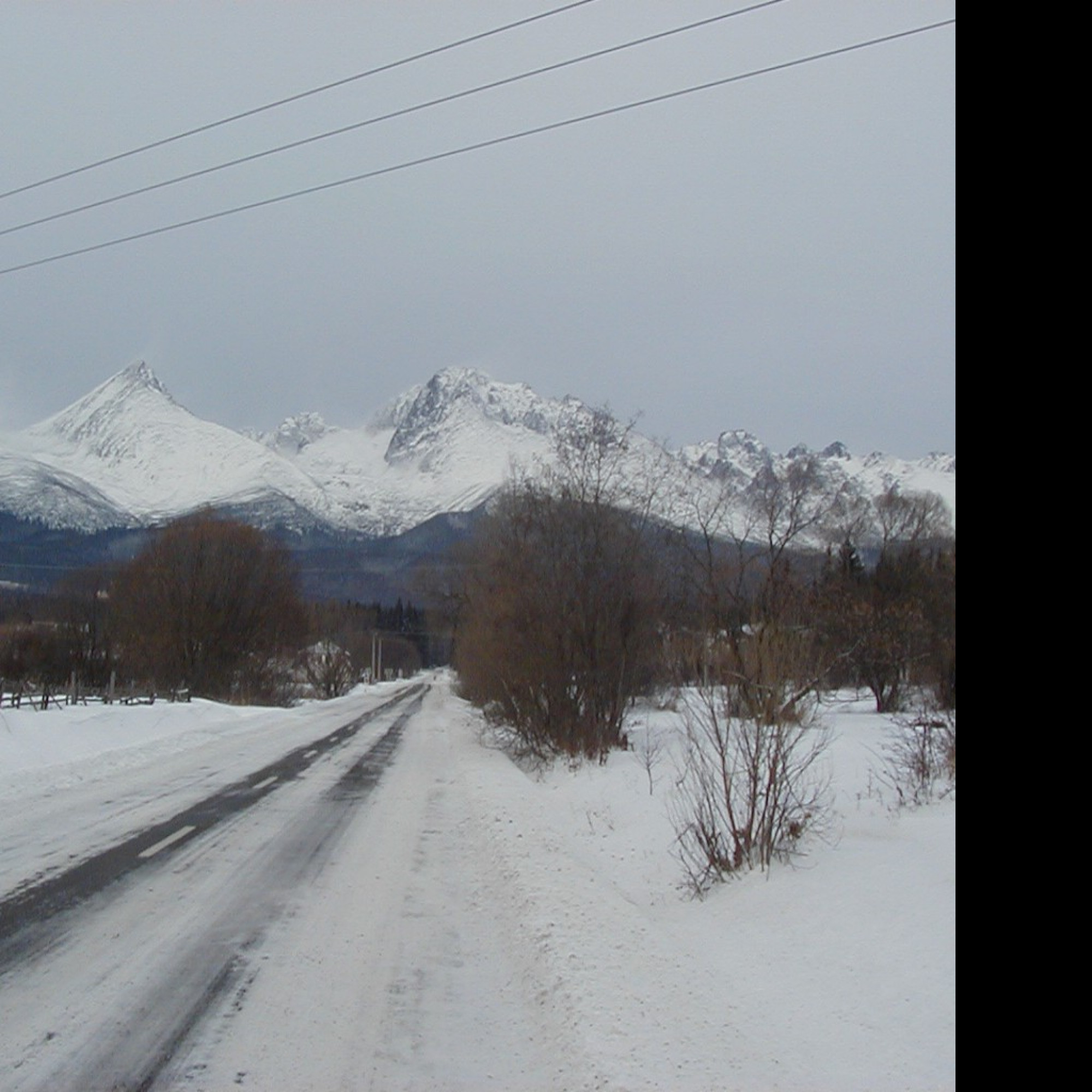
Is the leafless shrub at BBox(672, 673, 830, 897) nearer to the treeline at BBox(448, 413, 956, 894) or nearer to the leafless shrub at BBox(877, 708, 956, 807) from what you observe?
the treeline at BBox(448, 413, 956, 894)

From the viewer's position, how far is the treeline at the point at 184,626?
55094 mm

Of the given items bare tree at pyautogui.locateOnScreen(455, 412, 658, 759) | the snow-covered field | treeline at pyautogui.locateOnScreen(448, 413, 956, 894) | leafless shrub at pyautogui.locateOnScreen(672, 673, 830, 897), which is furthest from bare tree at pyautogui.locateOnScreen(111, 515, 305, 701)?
leafless shrub at pyautogui.locateOnScreen(672, 673, 830, 897)

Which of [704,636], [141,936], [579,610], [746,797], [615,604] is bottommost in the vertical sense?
[141,936]

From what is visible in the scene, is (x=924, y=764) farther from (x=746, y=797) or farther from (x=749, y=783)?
(x=749, y=783)

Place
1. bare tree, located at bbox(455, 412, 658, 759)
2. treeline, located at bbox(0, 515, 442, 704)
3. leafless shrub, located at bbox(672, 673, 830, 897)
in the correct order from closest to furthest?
1. leafless shrub, located at bbox(672, 673, 830, 897)
2. bare tree, located at bbox(455, 412, 658, 759)
3. treeline, located at bbox(0, 515, 442, 704)

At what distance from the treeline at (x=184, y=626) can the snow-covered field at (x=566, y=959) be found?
143ft

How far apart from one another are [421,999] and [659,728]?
2617 centimetres

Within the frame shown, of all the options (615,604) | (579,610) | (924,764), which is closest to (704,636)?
(924,764)

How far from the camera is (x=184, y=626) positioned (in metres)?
59.6

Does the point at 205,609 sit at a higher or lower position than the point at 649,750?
higher

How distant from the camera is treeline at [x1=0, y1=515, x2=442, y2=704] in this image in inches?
2169

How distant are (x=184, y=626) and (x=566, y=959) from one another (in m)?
56.8

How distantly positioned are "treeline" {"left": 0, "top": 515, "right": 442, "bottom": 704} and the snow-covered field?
43.5 m

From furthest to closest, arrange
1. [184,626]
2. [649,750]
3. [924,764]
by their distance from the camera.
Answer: [184,626] < [649,750] < [924,764]
